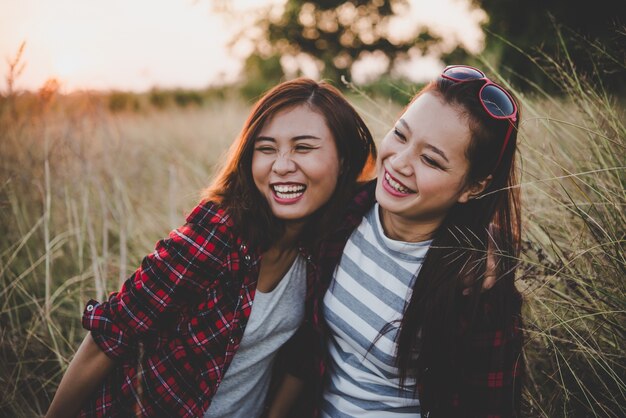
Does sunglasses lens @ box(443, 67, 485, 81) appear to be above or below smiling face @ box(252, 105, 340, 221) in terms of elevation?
above

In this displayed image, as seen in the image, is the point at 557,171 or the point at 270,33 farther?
the point at 270,33

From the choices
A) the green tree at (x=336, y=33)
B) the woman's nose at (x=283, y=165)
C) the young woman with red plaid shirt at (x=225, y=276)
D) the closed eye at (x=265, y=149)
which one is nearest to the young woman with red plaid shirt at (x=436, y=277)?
the young woman with red plaid shirt at (x=225, y=276)

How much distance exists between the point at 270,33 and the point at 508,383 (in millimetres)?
20925

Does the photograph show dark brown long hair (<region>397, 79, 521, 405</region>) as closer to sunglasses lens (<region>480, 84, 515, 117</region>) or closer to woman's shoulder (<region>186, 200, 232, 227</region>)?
sunglasses lens (<region>480, 84, 515, 117</region>)

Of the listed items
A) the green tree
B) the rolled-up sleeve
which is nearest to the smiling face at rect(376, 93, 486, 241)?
the rolled-up sleeve

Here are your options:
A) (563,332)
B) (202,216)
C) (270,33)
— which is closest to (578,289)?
(563,332)

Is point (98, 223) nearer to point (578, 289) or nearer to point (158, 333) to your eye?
point (158, 333)

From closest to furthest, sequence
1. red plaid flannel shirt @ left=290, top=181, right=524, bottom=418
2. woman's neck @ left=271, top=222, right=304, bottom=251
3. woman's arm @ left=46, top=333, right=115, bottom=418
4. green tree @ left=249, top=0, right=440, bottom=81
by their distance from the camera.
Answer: red plaid flannel shirt @ left=290, top=181, right=524, bottom=418 < woman's arm @ left=46, top=333, right=115, bottom=418 < woman's neck @ left=271, top=222, right=304, bottom=251 < green tree @ left=249, top=0, right=440, bottom=81

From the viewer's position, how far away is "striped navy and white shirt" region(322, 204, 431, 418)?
153cm

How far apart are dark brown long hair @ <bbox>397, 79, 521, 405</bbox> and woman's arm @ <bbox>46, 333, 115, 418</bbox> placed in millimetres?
1093

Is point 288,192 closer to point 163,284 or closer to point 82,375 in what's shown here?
point 163,284

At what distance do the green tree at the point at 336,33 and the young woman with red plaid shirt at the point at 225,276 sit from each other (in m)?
19.2

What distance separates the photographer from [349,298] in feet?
5.32

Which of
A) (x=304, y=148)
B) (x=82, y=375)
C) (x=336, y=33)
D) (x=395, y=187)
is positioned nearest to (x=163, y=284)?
(x=82, y=375)
